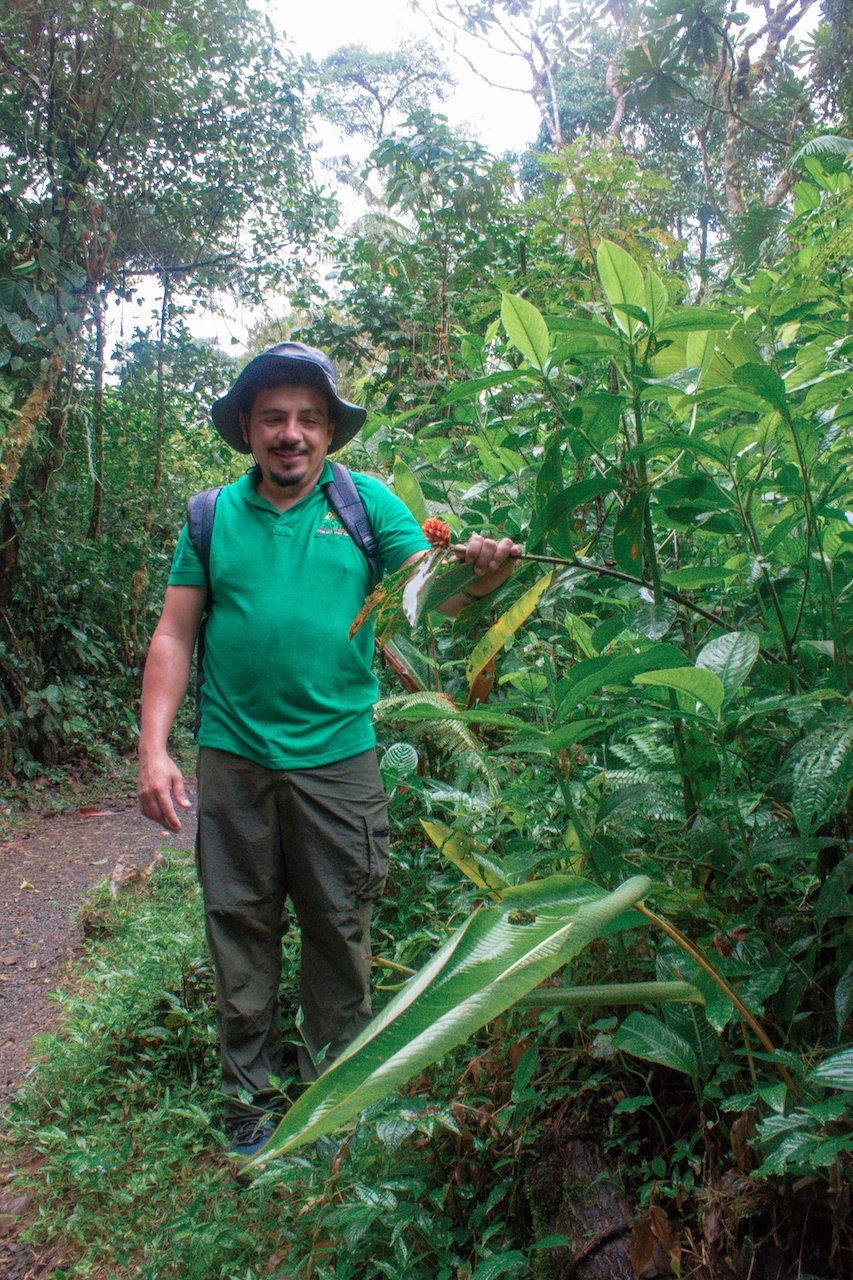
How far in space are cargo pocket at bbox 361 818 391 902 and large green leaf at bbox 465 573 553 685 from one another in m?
1.25

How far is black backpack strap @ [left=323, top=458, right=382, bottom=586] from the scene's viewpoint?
224 cm

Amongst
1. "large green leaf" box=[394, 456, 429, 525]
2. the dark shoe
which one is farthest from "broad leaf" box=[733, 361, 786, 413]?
the dark shoe

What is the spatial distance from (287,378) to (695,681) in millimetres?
1676

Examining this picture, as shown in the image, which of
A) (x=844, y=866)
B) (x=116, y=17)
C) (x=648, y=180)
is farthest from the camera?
(x=116, y=17)

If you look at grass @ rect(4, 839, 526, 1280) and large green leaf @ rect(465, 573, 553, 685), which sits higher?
large green leaf @ rect(465, 573, 553, 685)

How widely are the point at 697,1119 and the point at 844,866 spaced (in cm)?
55

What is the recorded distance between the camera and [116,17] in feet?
20.1

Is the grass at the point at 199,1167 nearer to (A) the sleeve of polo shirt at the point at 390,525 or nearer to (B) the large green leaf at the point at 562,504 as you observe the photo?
(A) the sleeve of polo shirt at the point at 390,525

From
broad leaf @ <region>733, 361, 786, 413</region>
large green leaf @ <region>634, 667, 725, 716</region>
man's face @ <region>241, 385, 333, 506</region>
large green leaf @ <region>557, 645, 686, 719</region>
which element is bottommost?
large green leaf @ <region>634, 667, 725, 716</region>

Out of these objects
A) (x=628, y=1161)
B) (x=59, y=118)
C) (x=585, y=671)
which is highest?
(x=59, y=118)

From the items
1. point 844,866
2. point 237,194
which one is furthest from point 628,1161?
point 237,194

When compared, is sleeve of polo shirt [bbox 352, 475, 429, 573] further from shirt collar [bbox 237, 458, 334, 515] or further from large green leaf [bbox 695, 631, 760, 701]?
large green leaf [bbox 695, 631, 760, 701]

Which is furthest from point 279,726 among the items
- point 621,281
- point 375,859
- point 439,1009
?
point 439,1009

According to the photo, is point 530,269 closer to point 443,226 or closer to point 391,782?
point 443,226
